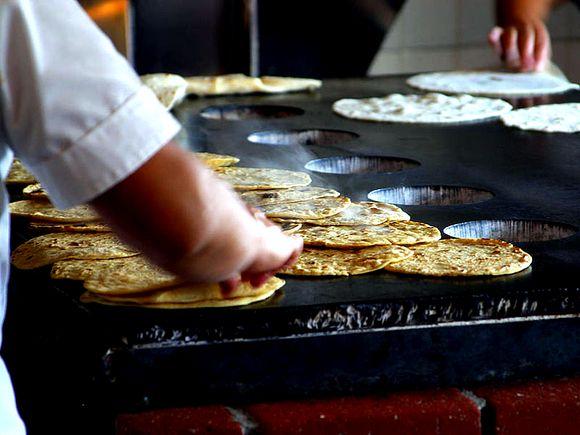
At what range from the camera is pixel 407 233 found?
5.63 feet

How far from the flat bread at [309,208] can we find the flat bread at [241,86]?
168cm

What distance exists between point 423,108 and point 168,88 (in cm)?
80

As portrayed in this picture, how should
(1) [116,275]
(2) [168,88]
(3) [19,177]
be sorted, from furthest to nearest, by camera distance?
(2) [168,88] → (3) [19,177] → (1) [116,275]

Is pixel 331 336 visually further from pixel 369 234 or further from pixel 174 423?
pixel 369 234

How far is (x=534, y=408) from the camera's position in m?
1.37

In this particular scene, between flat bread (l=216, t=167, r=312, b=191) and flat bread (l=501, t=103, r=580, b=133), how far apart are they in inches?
32.8

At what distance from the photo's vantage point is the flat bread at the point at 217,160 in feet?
7.84

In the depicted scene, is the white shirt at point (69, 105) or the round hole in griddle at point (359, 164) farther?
the round hole in griddle at point (359, 164)

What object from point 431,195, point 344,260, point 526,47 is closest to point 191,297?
point 344,260

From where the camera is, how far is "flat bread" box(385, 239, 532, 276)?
1.50m

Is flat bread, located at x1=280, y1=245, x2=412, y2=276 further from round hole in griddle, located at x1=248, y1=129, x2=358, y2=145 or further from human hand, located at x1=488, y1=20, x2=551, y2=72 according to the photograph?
human hand, located at x1=488, y1=20, x2=551, y2=72

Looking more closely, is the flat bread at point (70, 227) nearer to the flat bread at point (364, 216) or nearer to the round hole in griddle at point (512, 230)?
the flat bread at point (364, 216)

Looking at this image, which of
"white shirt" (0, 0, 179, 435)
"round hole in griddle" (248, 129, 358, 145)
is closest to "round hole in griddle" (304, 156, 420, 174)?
"round hole in griddle" (248, 129, 358, 145)

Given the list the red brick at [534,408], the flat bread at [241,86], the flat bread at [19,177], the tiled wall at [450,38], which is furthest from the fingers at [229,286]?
the tiled wall at [450,38]
